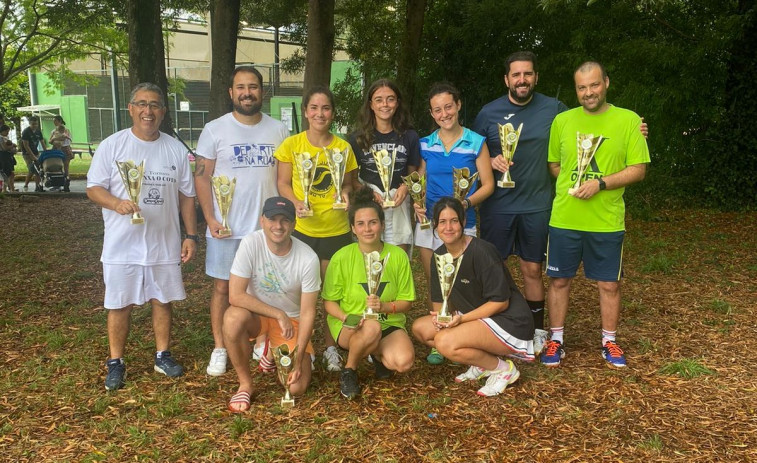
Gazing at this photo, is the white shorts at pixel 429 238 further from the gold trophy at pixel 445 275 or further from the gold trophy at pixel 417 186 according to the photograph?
the gold trophy at pixel 445 275

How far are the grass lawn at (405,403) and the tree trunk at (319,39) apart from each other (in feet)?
14.8

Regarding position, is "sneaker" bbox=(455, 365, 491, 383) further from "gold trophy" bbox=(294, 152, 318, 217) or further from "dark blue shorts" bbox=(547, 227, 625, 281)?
"gold trophy" bbox=(294, 152, 318, 217)

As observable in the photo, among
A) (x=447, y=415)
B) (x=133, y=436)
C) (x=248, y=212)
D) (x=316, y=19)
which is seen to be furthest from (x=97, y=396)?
(x=316, y=19)

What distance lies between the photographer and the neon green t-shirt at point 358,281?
4277 mm

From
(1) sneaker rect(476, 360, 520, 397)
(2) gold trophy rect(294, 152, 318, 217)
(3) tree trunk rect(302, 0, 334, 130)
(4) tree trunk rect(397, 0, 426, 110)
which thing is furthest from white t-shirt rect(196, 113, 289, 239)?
(4) tree trunk rect(397, 0, 426, 110)

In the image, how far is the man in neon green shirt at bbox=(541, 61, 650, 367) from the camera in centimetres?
437

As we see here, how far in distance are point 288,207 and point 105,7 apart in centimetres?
1081

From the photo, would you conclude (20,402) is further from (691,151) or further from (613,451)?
(691,151)

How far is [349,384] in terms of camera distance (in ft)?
13.8

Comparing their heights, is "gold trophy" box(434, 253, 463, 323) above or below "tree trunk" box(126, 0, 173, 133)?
below

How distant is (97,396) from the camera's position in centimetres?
427

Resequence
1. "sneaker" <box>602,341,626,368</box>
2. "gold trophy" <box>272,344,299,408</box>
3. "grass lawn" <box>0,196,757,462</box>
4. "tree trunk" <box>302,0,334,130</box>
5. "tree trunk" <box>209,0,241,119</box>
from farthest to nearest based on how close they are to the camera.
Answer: "tree trunk" <box>209,0,241,119</box> < "tree trunk" <box>302,0,334,130</box> < "sneaker" <box>602,341,626,368</box> < "gold trophy" <box>272,344,299,408</box> < "grass lawn" <box>0,196,757,462</box>

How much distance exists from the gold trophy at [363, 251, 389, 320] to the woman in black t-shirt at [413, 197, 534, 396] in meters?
0.41

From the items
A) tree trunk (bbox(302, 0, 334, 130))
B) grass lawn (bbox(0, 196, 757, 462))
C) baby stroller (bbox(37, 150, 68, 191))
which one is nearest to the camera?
grass lawn (bbox(0, 196, 757, 462))
